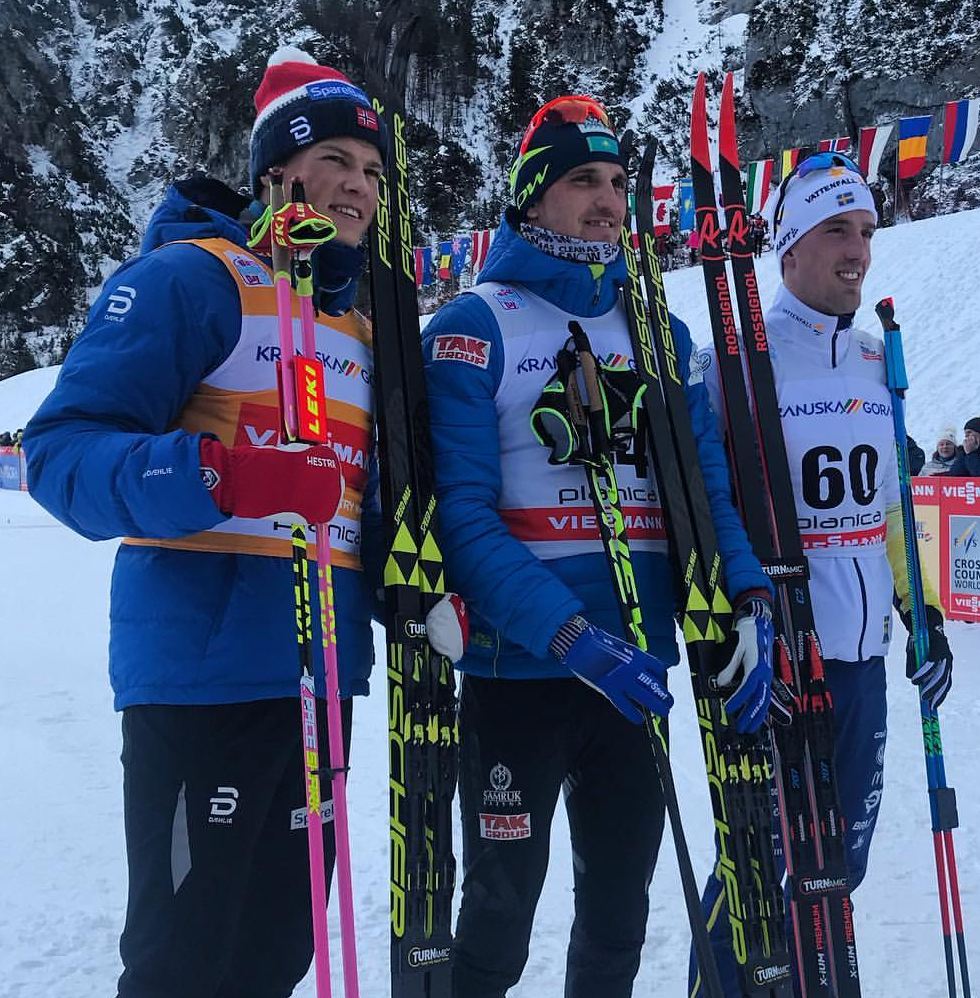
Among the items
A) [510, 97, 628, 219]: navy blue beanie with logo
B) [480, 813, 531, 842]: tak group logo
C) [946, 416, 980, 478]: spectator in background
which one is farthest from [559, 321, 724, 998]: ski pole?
[946, 416, 980, 478]: spectator in background

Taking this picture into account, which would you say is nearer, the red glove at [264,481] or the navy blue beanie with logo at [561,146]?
the red glove at [264,481]

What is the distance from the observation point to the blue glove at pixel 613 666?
1.56 metres

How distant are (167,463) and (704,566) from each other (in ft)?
3.58

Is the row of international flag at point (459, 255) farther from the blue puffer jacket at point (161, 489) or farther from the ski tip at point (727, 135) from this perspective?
the blue puffer jacket at point (161, 489)

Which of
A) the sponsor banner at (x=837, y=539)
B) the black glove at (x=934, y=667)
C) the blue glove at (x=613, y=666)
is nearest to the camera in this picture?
the blue glove at (x=613, y=666)

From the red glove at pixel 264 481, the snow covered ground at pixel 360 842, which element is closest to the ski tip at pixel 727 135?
the red glove at pixel 264 481

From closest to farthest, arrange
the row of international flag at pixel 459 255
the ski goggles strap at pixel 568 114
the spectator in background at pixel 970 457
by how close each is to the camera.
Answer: the ski goggles strap at pixel 568 114 → the spectator in background at pixel 970 457 → the row of international flag at pixel 459 255

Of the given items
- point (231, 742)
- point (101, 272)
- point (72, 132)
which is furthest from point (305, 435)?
point (72, 132)

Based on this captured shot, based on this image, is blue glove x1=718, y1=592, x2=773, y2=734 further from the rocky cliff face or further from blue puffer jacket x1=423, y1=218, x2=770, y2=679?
the rocky cliff face

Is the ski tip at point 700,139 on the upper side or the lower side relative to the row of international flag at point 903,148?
lower

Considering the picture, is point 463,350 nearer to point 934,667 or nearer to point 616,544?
point 616,544

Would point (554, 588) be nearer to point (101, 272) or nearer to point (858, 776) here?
point (858, 776)

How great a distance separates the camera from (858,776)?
6.93 feet

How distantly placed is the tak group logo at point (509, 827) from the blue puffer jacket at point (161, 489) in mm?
404
